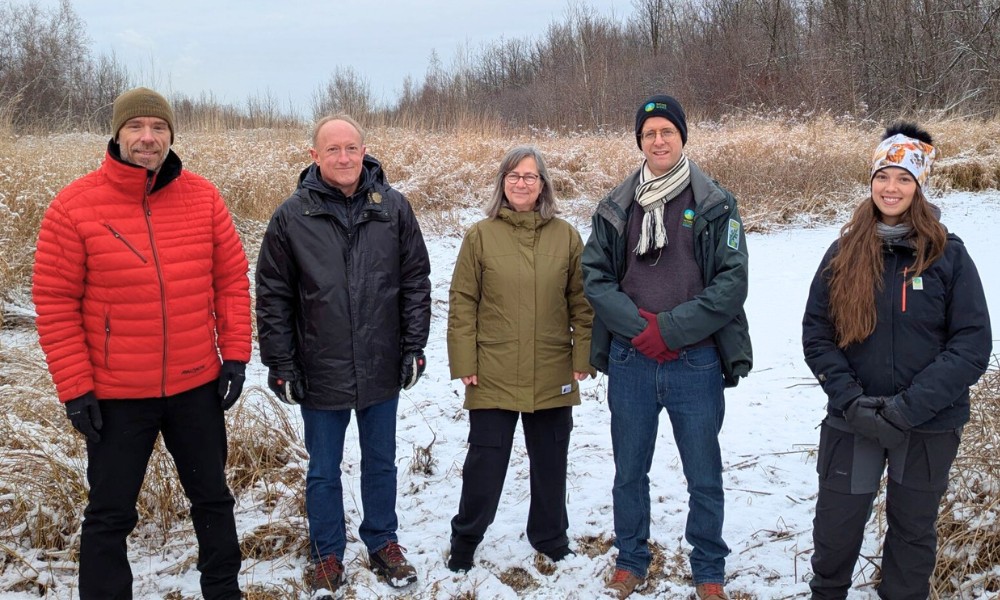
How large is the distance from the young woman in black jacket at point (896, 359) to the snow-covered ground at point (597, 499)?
473mm

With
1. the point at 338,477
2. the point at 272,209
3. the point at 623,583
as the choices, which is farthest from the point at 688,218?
the point at 272,209

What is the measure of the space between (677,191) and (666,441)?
6.79 feet

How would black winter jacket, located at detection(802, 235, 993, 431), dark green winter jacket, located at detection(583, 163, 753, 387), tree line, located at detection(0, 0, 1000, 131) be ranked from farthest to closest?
tree line, located at detection(0, 0, 1000, 131) < dark green winter jacket, located at detection(583, 163, 753, 387) < black winter jacket, located at detection(802, 235, 993, 431)

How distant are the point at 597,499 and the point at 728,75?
77.2 ft

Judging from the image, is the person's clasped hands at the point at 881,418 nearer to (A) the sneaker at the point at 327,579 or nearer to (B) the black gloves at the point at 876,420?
(B) the black gloves at the point at 876,420

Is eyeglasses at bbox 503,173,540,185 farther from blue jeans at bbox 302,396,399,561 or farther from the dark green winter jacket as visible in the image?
blue jeans at bbox 302,396,399,561

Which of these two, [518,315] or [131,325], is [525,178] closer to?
[518,315]

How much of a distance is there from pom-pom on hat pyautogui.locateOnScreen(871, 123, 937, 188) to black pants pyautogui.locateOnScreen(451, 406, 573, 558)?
1.57 meters

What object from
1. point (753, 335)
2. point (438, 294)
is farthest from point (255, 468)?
point (753, 335)

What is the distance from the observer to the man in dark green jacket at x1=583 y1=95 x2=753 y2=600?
2506mm

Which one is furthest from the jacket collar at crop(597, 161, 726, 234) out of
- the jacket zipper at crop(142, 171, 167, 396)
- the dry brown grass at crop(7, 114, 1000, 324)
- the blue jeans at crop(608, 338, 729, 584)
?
the dry brown grass at crop(7, 114, 1000, 324)

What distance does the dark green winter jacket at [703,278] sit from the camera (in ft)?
8.07

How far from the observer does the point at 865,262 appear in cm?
229

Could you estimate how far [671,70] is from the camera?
2623 cm
